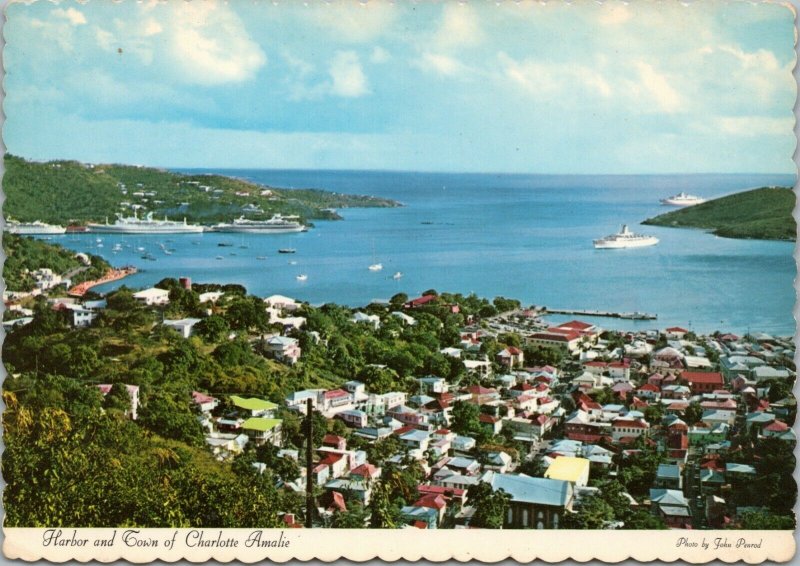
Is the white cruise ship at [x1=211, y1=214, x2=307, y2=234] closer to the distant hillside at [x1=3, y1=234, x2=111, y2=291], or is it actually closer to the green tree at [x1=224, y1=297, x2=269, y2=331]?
the green tree at [x1=224, y1=297, x2=269, y2=331]

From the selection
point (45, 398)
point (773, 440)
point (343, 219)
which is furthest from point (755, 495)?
point (45, 398)

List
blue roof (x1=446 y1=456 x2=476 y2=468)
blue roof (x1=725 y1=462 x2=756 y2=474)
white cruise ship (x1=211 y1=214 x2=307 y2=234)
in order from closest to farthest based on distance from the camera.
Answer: blue roof (x1=725 y1=462 x2=756 y2=474)
blue roof (x1=446 y1=456 x2=476 y2=468)
white cruise ship (x1=211 y1=214 x2=307 y2=234)

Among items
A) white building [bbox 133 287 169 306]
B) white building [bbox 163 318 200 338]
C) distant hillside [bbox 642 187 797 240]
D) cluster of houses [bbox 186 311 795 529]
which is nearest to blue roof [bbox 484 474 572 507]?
cluster of houses [bbox 186 311 795 529]

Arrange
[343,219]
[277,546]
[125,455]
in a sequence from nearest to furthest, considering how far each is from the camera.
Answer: [277,546]
[125,455]
[343,219]

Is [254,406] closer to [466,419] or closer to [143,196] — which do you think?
[466,419]


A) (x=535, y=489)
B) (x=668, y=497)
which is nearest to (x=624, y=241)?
(x=668, y=497)

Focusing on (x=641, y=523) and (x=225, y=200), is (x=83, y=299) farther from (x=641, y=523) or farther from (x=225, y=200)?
(x=641, y=523)
